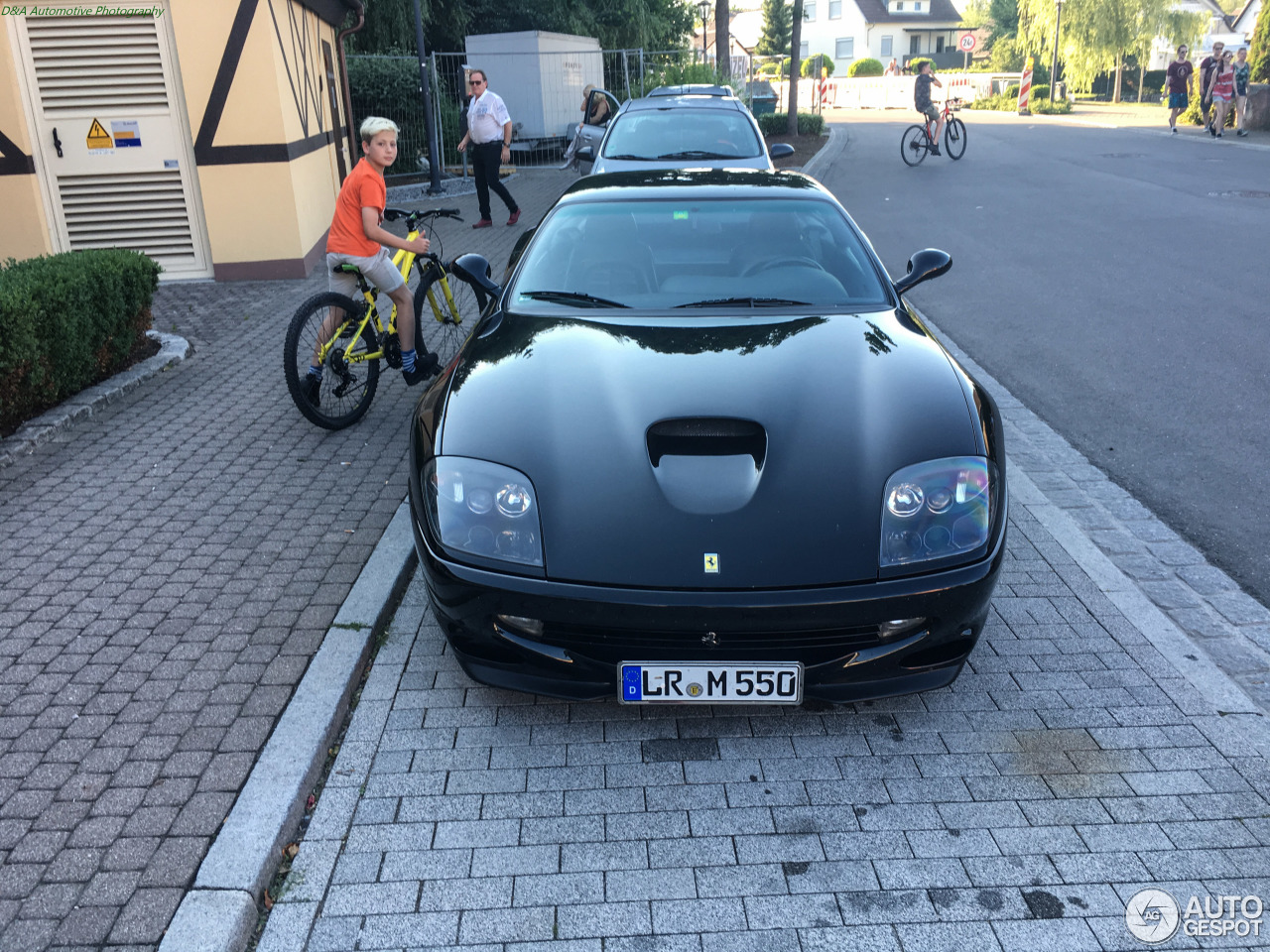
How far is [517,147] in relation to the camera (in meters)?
22.9

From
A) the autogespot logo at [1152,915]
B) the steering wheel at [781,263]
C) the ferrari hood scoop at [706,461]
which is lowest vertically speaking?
the autogespot logo at [1152,915]

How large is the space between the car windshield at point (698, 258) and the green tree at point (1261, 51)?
89.7 ft

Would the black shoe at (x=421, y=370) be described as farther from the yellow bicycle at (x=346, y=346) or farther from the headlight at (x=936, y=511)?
the headlight at (x=936, y=511)

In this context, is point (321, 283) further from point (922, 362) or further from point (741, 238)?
point (922, 362)

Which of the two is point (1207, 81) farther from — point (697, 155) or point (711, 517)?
point (711, 517)

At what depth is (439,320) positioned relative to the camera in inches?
282

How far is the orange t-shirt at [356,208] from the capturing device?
584cm

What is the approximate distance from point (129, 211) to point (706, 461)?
9.45 m

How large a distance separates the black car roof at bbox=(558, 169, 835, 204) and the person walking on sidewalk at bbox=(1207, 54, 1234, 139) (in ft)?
79.6

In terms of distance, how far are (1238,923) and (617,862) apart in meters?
1.51

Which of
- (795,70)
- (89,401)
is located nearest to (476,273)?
(89,401)

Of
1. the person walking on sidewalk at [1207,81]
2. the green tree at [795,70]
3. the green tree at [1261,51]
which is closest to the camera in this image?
the person walking on sidewalk at [1207,81]

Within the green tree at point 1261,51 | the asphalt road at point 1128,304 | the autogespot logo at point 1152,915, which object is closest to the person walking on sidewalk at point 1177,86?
the green tree at point 1261,51

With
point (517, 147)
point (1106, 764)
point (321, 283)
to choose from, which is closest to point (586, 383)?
point (1106, 764)
